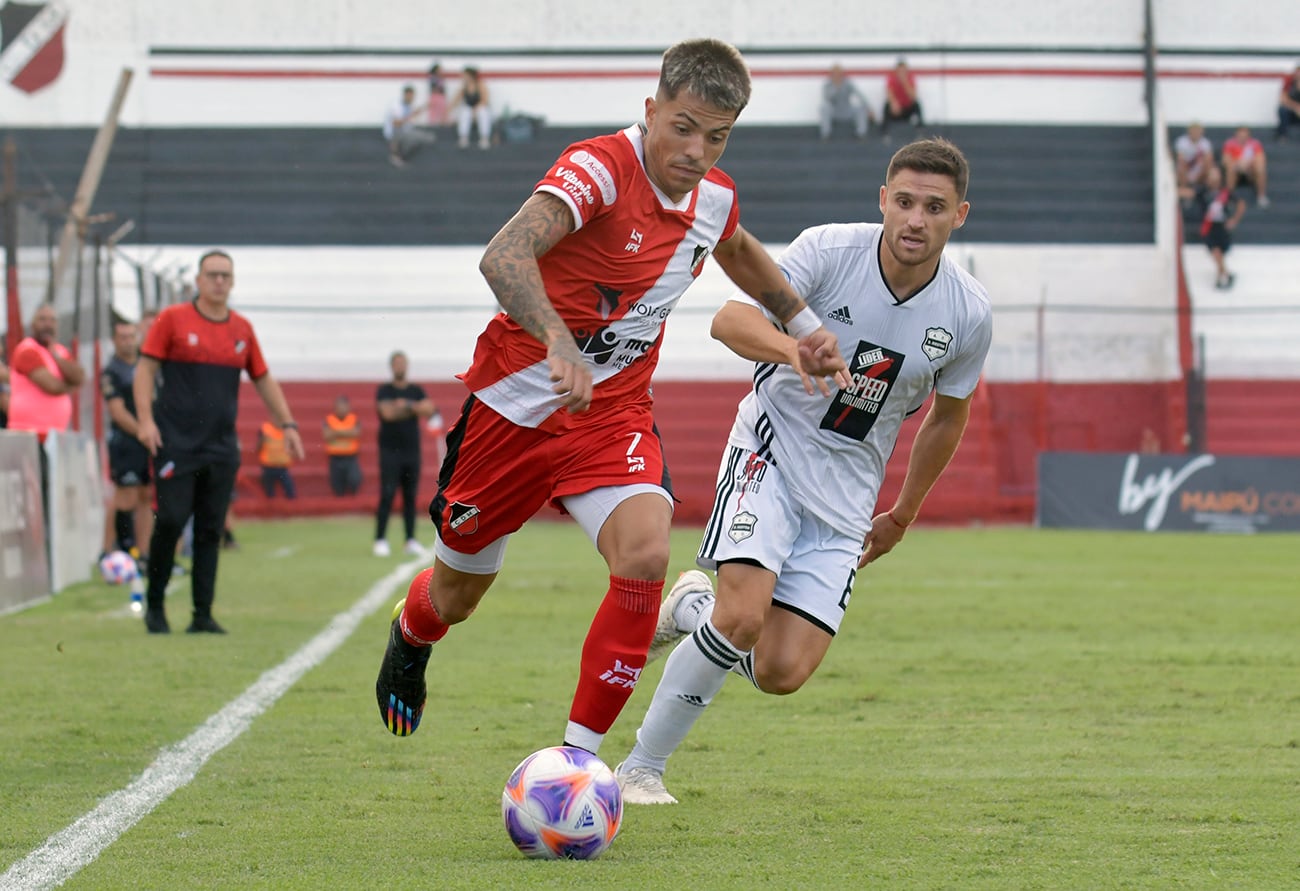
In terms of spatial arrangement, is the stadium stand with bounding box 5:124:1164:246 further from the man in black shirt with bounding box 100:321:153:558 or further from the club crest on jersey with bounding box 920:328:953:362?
the club crest on jersey with bounding box 920:328:953:362

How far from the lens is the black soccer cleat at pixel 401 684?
5836mm

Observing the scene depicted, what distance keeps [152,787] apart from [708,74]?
2.76 m

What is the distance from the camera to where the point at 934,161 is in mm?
5418

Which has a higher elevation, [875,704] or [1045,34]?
[1045,34]

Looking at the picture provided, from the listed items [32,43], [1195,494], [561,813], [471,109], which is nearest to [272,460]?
[471,109]

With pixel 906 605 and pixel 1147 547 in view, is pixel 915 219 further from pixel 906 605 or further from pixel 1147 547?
pixel 1147 547

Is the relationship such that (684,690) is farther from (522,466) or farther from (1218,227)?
Answer: (1218,227)

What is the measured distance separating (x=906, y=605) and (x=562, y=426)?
7465mm

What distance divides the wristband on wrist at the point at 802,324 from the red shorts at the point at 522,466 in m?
0.53

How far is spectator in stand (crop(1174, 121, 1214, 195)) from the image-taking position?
104ft

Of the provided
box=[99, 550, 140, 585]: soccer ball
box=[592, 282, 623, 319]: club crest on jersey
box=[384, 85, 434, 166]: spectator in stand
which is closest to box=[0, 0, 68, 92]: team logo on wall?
box=[384, 85, 434, 166]: spectator in stand

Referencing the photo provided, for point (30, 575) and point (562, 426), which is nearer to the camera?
point (562, 426)

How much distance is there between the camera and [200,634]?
9977mm

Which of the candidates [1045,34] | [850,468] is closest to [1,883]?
[850,468]
